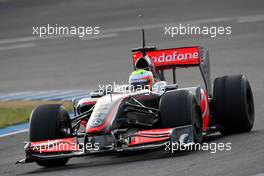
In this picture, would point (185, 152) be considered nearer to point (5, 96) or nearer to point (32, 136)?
point (32, 136)

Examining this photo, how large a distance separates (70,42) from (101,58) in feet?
10.1

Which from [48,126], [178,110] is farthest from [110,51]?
[178,110]

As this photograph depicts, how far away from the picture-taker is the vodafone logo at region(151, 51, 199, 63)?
1399 cm

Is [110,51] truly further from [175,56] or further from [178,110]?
[178,110]

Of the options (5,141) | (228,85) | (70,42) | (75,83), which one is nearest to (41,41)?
(70,42)

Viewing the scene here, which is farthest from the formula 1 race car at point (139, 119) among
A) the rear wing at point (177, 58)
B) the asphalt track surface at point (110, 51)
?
the rear wing at point (177, 58)

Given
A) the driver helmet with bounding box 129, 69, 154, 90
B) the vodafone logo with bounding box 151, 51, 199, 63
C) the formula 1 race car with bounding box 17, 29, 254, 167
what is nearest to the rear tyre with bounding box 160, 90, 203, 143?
the formula 1 race car with bounding box 17, 29, 254, 167

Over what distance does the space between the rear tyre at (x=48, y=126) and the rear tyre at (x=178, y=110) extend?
1389 mm

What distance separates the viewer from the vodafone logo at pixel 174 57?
551 inches

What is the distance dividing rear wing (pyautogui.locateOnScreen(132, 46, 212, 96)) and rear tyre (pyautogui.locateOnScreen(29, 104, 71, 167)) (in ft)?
6.68

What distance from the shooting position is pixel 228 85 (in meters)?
13.2

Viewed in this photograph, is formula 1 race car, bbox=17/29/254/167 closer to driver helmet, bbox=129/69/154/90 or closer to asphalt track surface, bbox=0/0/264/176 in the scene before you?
driver helmet, bbox=129/69/154/90

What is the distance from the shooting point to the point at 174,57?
46.4 feet

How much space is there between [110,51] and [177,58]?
11.1m
